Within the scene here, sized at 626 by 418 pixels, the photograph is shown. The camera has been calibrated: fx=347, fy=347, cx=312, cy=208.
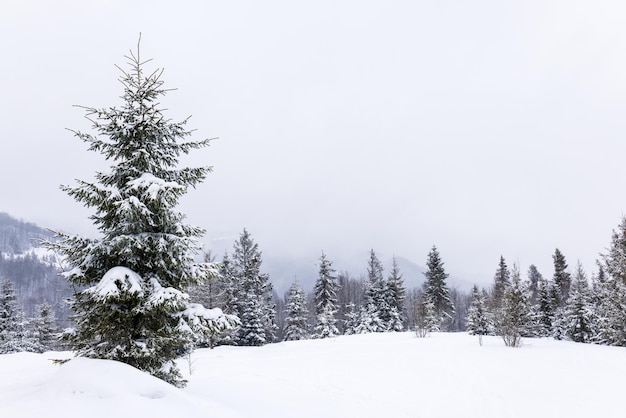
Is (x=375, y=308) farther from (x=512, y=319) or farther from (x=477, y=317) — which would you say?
(x=512, y=319)

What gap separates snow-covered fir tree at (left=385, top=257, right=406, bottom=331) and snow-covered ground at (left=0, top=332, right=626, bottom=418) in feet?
85.1

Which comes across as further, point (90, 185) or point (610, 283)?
point (610, 283)

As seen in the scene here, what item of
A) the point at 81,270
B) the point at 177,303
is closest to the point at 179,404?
the point at 177,303

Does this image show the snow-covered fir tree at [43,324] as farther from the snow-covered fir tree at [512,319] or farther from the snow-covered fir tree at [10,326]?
the snow-covered fir tree at [512,319]

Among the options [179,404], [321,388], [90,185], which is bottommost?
[321,388]

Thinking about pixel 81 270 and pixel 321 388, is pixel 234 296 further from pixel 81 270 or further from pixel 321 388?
pixel 81 270

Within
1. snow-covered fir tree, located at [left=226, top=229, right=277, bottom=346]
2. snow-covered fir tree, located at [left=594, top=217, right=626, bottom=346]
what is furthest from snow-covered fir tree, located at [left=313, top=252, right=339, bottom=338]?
snow-covered fir tree, located at [left=594, top=217, right=626, bottom=346]

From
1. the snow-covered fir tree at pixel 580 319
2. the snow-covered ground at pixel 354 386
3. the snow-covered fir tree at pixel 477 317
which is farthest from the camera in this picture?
the snow-covered fir tree at pixel 477 317

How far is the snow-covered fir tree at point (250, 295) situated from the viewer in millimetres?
34731

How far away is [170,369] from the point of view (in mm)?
7789

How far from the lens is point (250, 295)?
35375 millimetres

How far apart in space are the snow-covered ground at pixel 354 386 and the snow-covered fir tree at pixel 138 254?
125 cm

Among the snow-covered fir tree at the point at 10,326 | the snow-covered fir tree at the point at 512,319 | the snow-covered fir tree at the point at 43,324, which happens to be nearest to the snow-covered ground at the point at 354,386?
the snow-covered fir tree at the point at 512,319

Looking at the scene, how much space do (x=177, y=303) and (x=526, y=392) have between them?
11911 millimetres
